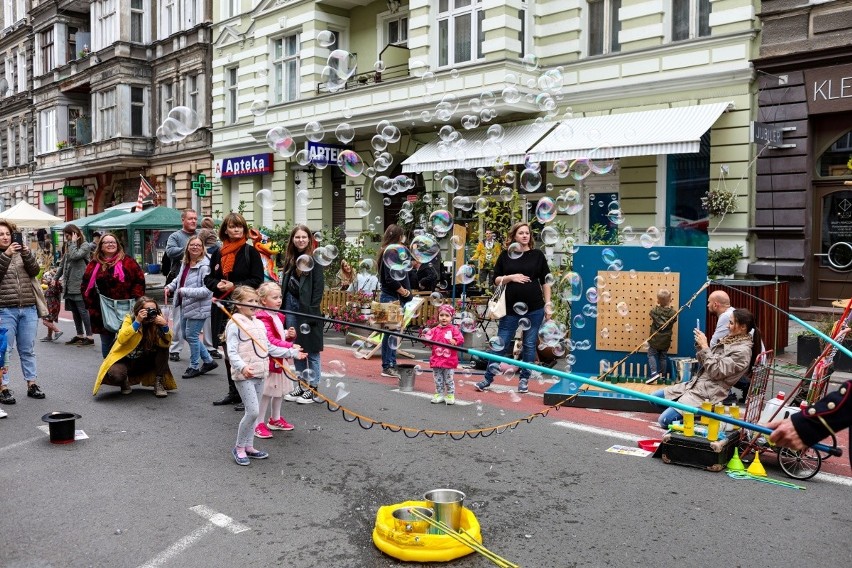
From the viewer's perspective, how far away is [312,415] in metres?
7.32

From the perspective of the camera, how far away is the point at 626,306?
898cm

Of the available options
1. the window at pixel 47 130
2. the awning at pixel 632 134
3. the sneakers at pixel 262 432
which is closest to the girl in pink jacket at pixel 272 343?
the sneakers at pixel 262 432

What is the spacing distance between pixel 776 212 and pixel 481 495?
10.7 metres

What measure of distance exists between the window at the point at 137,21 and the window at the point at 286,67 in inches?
422

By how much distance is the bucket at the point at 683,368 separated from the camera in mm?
7892

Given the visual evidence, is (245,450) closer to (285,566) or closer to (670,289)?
(285,566)

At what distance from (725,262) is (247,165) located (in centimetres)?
1598

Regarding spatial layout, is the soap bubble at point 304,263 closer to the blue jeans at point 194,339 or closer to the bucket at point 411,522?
the blue jeans at point 194,339

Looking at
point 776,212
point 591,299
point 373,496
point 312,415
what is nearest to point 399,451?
point 373,496

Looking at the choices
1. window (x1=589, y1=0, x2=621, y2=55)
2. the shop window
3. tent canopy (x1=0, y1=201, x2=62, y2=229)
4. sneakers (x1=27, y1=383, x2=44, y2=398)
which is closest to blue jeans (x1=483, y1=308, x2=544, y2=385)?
sneakers (x1=27, y1=383, x2=44, y2=398)

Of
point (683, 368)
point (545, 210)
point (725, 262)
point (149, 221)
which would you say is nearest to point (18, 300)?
point (545, 210)

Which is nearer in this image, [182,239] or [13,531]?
[13,531]

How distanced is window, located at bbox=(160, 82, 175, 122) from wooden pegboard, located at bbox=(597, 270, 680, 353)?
25.2 m

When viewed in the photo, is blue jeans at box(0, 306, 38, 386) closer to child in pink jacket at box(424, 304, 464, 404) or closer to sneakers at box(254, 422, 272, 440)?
sneakers at box(254, 422, 272, 440)
